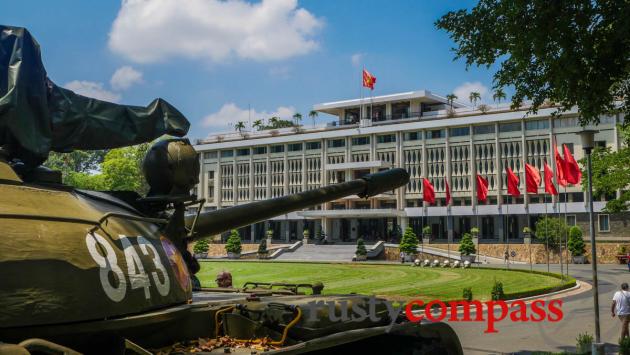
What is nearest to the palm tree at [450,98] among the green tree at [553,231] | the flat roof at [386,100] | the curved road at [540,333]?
the flat roof at [386,100]

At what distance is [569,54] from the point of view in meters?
11.3

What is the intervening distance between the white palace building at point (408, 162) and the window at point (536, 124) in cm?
11

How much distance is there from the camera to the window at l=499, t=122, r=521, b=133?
2835 inches

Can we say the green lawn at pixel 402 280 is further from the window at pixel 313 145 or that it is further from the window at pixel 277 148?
the window at pixel 277 148

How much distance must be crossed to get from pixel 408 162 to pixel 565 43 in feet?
225

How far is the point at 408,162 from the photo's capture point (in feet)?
261

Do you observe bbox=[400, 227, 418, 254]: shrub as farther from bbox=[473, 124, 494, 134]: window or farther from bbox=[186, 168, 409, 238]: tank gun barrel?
bbox=[186, 168, 409, 238]: tank gun barrel

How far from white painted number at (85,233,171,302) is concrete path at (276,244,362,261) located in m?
56.7

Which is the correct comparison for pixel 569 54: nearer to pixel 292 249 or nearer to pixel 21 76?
pixel 21 76

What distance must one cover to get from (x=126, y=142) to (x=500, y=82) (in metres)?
8.65

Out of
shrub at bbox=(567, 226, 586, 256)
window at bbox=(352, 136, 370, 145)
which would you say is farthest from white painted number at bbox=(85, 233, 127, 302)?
window at bbox=(352, 136, 370, 145)

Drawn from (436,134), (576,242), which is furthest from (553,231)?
(436,134)

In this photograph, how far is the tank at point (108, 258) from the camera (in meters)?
4.77

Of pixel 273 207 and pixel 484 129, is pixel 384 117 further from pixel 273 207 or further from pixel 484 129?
pixel 273 207
